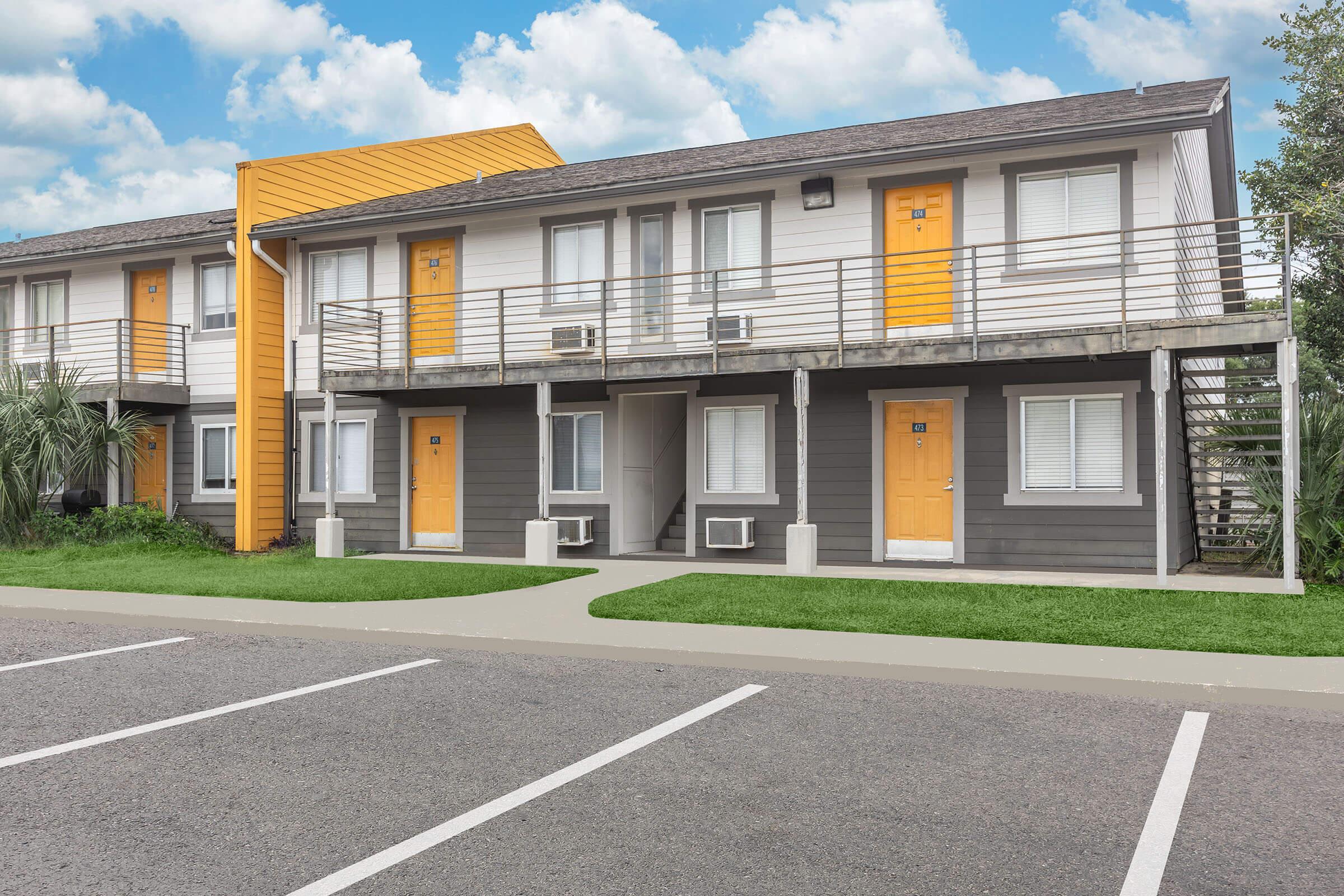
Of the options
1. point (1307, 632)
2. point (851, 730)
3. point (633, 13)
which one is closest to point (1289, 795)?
point (851, 730)

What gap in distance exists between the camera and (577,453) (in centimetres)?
1773

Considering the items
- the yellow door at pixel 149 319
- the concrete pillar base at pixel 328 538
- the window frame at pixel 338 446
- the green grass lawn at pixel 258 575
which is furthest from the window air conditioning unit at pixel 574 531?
the yellow door at pixel 149 319

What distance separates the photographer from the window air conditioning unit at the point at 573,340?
1703cm

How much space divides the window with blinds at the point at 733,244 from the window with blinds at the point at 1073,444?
4.46 m

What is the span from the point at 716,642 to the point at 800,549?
503 cm

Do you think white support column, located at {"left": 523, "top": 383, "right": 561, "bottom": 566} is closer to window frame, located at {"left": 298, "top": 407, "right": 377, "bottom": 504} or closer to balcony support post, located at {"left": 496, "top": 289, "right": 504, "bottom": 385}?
balcony support post, located at {"left": 496, "top": 289, "right": 504, "bottom": 385}

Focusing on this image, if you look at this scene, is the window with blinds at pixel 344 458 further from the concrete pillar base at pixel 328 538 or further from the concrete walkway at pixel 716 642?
the concrete walkway at pixel 716 642

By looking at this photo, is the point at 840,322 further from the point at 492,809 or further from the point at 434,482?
the point at 492,809

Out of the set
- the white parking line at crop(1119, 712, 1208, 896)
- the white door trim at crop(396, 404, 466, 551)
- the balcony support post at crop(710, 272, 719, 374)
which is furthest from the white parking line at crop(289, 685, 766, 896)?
the white door trim at crop(396, 404, 466, 551)

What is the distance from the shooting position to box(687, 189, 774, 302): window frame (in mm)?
16141

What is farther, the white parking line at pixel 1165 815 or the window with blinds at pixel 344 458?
the window with blinds at pixel 344 458

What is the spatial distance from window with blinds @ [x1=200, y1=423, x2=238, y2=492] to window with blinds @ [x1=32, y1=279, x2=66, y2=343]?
455 centimetres

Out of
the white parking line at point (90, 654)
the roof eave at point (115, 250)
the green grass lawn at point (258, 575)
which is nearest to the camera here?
the white parking line at point (90, 654)

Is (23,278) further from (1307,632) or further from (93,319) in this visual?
(1307,632)
